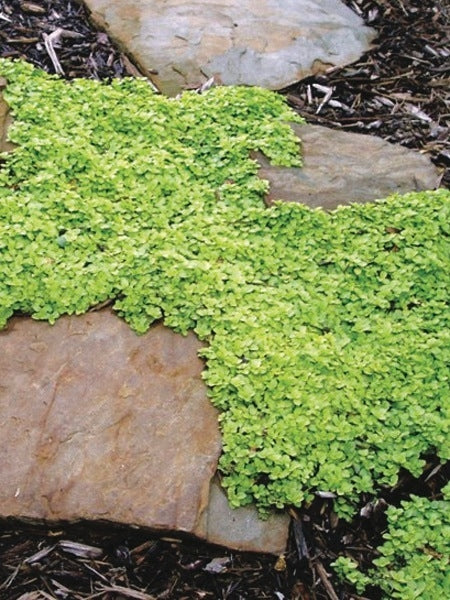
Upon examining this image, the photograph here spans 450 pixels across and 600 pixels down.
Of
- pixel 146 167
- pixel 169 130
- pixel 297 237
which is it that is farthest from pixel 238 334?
pixel 169 130

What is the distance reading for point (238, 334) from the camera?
11.5 ft

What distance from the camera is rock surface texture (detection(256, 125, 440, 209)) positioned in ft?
14.2

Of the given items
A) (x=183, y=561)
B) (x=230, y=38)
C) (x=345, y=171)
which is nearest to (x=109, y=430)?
(x=183, y=561)

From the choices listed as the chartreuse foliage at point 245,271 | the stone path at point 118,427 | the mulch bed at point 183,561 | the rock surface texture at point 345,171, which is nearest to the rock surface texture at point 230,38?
the chartreuse foliage at point 245,271

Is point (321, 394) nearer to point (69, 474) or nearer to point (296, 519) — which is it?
point (296, 519)

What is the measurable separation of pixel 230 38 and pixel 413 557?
388cm

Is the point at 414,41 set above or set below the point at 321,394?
above

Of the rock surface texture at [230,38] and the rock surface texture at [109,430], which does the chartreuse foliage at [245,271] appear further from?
the rock surface texture at [230,38]

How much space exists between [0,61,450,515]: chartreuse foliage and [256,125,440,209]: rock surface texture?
0.11m

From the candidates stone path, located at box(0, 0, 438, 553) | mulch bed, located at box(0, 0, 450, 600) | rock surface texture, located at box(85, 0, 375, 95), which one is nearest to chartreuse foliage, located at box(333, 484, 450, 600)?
mulch bed, located at box(0, 0, 450, 600)

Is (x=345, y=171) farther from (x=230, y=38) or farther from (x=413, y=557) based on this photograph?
(x=413, y=557)

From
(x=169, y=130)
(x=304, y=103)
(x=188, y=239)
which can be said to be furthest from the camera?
(x=304, y=103)

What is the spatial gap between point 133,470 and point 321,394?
891mm

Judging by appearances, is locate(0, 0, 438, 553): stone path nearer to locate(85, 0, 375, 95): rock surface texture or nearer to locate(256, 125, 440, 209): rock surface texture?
locate(256, 125, 440, 209): rock surface texture
